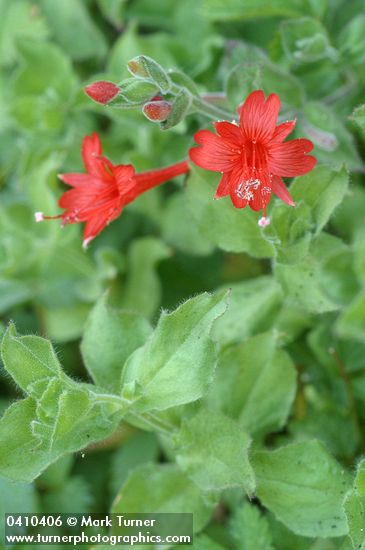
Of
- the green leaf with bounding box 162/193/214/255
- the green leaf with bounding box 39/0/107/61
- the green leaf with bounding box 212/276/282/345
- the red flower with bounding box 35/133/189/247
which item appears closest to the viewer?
the red flower with bounding box 35/133/189/247

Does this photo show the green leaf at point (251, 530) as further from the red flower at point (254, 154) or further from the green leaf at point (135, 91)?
the green leaf at point (135, 91)

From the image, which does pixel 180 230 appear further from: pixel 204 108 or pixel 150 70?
pixel 150 70

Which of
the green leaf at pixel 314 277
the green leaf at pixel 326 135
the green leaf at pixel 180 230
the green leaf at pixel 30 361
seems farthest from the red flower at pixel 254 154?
the green leaf at pixel 180 230

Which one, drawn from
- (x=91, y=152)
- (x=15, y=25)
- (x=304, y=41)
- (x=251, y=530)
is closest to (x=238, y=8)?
(x=304, y=41)

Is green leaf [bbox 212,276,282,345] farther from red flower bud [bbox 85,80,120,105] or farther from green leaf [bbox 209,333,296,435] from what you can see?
red flower bud [bbox 85,80,120,105]

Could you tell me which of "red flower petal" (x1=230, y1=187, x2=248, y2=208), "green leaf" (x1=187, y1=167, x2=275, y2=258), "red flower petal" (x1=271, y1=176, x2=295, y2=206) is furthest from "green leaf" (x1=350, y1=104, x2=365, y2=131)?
"green leaf" (x1=187, y1=167, x2=275, y2=258)

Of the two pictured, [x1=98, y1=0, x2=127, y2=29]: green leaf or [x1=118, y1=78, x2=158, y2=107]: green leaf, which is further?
[x1=98, y1=0, x2=127, y2=29]: green leaf

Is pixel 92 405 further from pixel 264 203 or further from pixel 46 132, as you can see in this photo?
pixel 46 132
